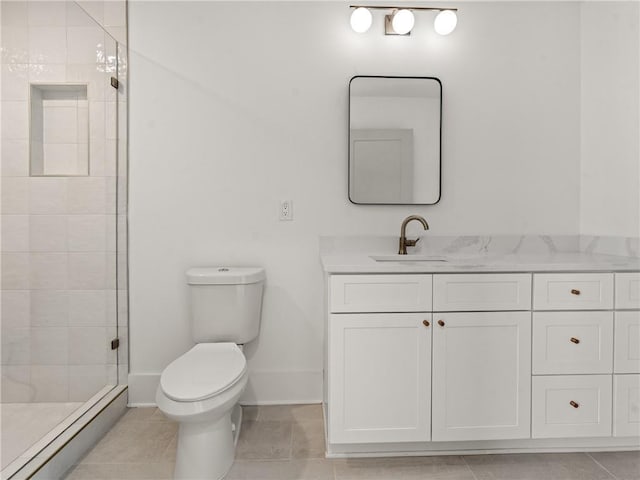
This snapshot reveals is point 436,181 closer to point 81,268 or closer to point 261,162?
point 261,162

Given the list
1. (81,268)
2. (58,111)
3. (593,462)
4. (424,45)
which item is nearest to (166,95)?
(58,111)

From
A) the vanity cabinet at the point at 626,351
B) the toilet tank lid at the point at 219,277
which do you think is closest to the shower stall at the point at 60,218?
the toilet tank lid at the point at 219,277

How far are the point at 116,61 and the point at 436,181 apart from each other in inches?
69.6

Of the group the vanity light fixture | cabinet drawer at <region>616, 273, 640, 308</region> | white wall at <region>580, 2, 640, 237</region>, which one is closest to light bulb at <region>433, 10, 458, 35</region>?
the vanity light fixture

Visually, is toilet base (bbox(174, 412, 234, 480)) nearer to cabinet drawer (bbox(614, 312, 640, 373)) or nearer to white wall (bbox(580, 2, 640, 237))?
cabinet drawer (bbox(614, 312, 640, 373))

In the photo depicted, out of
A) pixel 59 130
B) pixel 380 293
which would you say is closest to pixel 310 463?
pixel 380 293

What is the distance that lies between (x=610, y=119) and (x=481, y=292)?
48.3 inches

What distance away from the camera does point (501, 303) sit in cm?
166

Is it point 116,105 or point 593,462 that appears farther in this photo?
point 116,105

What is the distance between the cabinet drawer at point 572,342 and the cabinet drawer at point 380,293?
494mm

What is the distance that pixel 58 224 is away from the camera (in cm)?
172

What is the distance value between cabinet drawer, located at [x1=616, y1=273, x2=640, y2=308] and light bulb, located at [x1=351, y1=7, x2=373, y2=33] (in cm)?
163

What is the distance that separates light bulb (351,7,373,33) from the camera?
6.73 ft

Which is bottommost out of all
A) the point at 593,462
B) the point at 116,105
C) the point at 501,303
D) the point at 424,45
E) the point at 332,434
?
the point at 593,462
